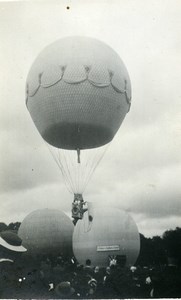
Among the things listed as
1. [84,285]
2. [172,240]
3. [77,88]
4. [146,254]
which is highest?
[77,88]

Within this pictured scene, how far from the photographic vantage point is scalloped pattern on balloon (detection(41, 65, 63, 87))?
15.1 m

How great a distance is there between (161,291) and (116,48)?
8.20m

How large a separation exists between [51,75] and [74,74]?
0.79 metres

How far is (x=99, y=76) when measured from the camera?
49.9 feet

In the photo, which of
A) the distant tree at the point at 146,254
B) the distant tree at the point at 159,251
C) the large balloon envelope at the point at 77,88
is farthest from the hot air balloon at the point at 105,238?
the distant tree at the point at 159,251

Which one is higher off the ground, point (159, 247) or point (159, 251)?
point (159, 247)

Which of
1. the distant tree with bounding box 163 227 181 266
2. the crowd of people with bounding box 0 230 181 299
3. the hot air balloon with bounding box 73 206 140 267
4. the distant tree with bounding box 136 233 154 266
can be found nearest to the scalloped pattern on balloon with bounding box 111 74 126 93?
the crowd of people with bounding box 0 230 181 299

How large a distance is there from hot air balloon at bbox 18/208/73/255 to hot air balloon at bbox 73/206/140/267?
4584 millimetres

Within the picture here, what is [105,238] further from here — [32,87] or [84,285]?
[32,87]

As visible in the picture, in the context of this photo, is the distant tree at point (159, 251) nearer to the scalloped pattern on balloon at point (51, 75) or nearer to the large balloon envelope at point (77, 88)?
the large balloon envelope at point (77, 88)

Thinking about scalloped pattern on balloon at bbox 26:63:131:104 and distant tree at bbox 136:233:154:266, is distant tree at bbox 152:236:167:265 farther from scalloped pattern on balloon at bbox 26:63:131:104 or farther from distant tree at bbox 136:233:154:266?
scalloped pattern on balloon at bbox 26:63:131:104

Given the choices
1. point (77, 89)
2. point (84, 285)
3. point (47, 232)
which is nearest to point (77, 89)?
point (77, 89)

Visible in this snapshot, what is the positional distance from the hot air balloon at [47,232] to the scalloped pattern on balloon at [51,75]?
1395 cm

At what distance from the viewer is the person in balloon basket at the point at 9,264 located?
1332 cm
